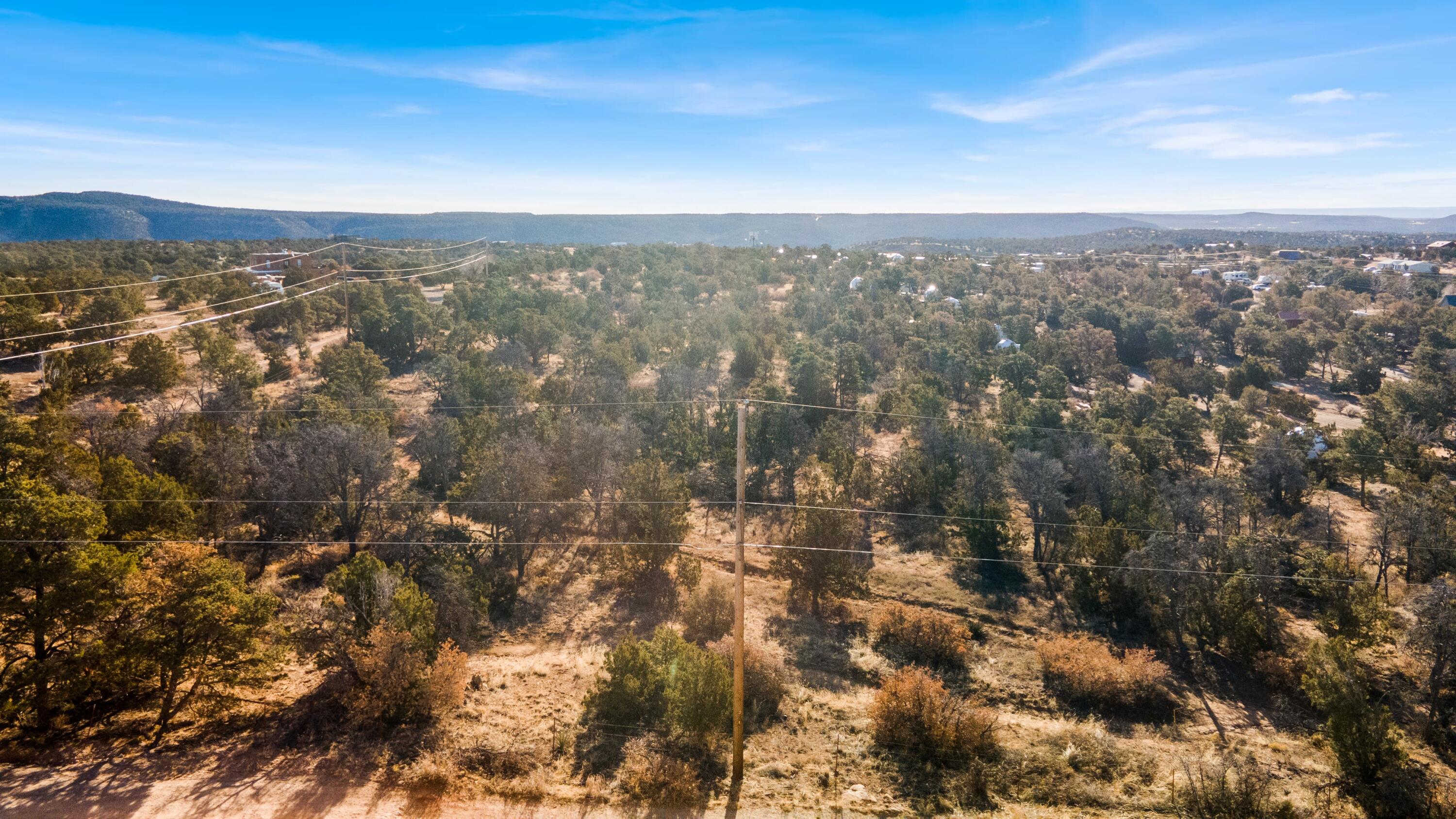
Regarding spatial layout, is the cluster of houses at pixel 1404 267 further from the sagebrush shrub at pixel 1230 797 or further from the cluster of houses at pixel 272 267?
the cluster of houses at pixel 272 267

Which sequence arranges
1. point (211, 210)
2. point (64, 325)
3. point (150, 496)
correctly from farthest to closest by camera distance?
point (211, 210) → point (64, 325) → point (150, 496)

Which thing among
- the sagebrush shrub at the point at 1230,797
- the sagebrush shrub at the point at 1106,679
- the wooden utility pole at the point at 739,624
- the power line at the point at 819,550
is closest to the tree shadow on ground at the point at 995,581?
the power line at the point at 819,550

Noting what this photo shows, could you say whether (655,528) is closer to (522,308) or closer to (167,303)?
(522,308)

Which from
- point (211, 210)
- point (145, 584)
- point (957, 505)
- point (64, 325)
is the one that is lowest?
point (957, 505)

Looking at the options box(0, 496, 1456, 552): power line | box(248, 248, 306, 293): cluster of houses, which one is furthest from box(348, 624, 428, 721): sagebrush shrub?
box(248, 248, 306, 293): cluster of houses

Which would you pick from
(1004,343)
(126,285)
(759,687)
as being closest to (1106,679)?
(759,687)

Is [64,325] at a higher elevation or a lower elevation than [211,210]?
lower

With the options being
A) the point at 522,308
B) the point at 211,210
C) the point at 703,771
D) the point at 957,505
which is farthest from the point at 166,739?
the point at 211,210
